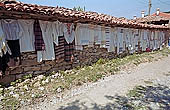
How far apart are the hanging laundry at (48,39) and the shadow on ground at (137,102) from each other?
2221 mm

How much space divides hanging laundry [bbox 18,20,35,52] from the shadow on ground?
7.55 feet

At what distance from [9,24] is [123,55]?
6677 millimetres

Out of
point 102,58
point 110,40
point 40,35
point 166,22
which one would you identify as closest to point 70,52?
point 40,35

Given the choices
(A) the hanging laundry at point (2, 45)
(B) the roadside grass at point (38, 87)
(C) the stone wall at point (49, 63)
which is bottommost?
(B) the roadside grass at point (38, 87)

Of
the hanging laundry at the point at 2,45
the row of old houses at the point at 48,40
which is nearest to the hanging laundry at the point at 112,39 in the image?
the row of old houses at the point at 48,40

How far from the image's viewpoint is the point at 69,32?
17.7ft

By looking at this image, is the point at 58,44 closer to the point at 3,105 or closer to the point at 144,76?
the point at 3,105

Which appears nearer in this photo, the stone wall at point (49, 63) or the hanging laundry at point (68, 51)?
the stone wall at point (49, 63)

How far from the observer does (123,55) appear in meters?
8.59

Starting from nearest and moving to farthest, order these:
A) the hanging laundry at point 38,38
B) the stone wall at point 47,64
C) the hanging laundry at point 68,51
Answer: the stone wall at point 47,64 < the hanging laundry at point 38,38 < the hanging laundry at point 68,51

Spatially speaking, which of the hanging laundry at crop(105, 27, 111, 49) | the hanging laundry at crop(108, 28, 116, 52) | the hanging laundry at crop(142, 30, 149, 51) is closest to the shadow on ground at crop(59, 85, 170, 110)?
the hanging laundry at crop(105, 27, 111, 49)

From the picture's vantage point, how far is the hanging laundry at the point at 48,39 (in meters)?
4.61

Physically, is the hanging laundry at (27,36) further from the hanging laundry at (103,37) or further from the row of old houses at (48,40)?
the hanging laundry at (103,37)

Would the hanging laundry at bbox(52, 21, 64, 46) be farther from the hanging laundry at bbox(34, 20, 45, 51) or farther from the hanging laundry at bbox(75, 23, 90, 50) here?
the hanging laundry at bbox(75, 23, 90, 50)
